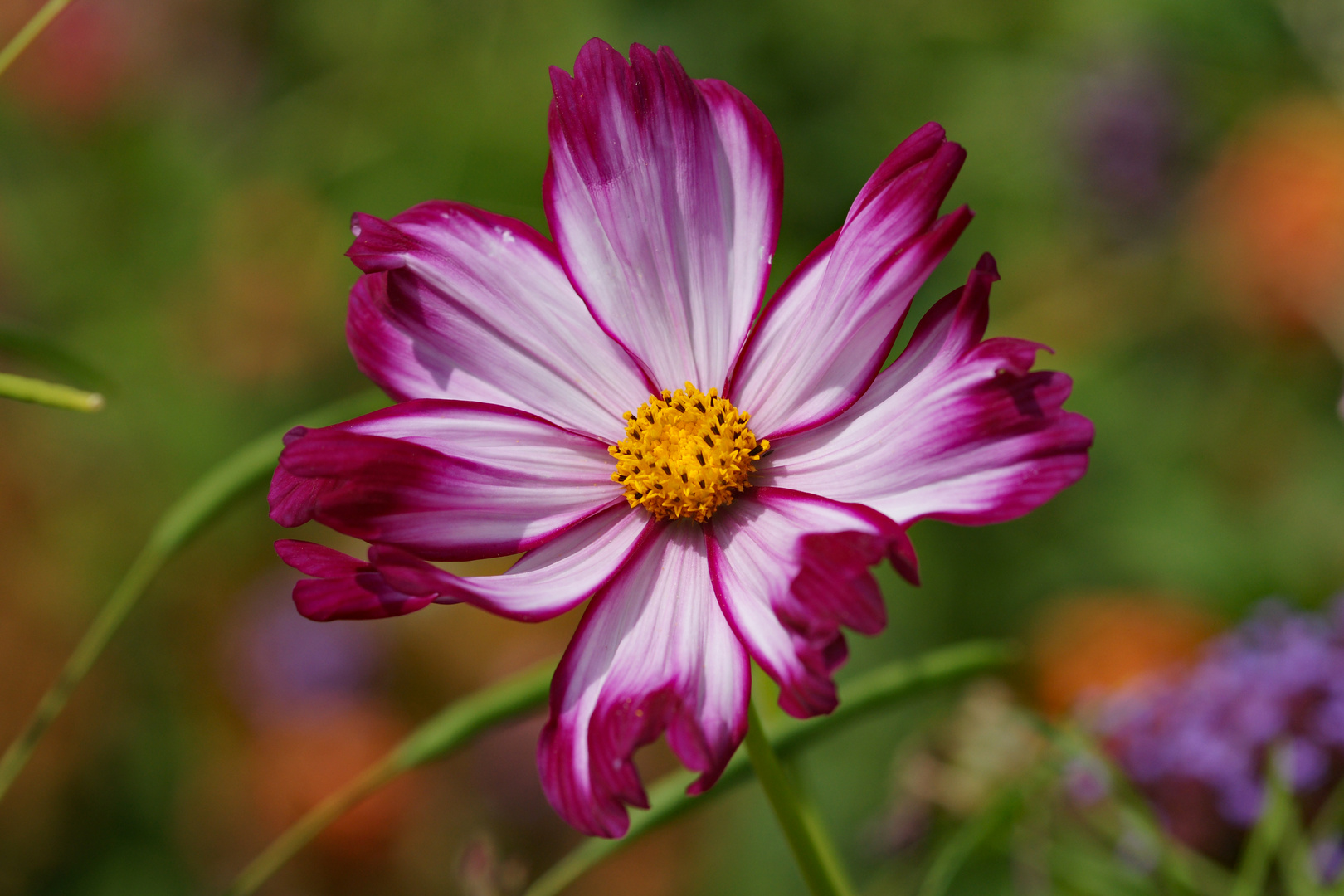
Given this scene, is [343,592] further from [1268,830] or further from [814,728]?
[1268,830]

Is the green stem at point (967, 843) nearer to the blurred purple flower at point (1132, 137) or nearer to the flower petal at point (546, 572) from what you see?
the flower petal at point (546, 572)

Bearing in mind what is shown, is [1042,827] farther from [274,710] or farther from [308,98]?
[308,98]

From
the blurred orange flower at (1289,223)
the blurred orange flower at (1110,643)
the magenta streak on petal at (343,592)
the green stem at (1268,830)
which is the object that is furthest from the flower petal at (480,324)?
the blurred orange flower at (1289,223)

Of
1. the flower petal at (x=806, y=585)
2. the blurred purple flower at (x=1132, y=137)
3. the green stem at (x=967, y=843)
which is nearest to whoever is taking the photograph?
the flower petal at (x=806, y=585)

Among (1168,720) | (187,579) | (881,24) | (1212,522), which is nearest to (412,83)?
(881,24)

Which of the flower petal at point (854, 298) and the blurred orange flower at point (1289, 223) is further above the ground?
the flower petal at point (854, 298)

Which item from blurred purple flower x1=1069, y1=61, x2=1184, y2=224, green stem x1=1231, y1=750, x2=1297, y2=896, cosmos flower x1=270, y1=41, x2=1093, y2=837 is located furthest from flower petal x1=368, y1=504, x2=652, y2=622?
blurred purple flower x1=1069, y1=61, x2=1184, y2=224

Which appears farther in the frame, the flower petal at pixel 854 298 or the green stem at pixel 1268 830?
the green stem at pixel 1268 830
